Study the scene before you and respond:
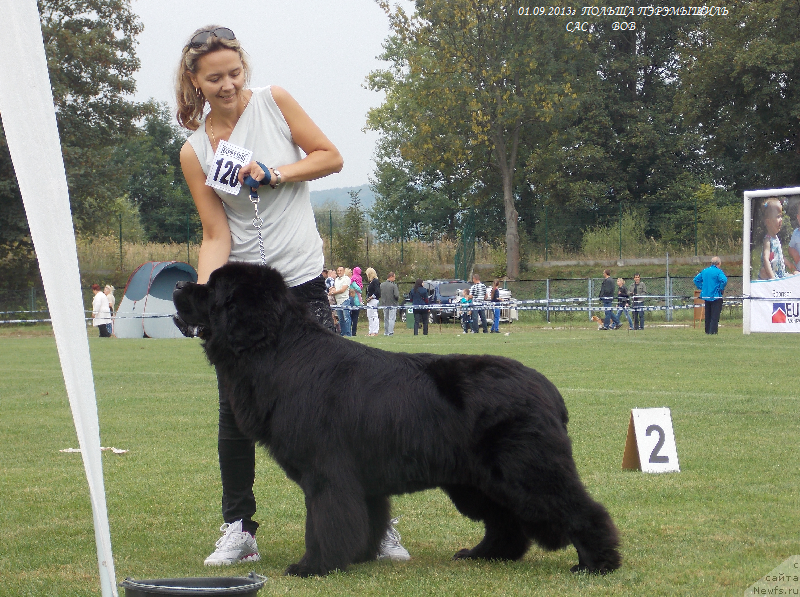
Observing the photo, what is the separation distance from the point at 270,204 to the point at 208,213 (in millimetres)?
284

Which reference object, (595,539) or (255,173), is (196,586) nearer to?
(595,539)

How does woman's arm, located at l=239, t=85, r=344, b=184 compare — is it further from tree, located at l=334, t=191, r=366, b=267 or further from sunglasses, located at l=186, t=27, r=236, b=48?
tree, located at l=334, t=191, r=366, b=267

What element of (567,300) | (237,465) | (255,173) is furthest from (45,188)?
(567,300)

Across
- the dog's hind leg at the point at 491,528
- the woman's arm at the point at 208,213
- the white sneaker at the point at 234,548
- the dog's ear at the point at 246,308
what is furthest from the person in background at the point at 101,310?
the dog's hind leg at the point at 491,528

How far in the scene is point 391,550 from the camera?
12.5 ft

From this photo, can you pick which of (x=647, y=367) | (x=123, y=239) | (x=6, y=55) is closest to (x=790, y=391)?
(x=647, y=367)

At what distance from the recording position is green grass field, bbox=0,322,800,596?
342cm

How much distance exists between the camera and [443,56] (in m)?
40.3

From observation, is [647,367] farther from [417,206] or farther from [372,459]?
[417,206]

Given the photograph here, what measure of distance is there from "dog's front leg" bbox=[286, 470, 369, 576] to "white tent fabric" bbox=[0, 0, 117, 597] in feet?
3.56

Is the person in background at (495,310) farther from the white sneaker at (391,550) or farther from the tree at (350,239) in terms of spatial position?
the white sneaker at (391,550)

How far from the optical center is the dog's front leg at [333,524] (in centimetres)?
342

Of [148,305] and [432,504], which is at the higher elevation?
[148,305]

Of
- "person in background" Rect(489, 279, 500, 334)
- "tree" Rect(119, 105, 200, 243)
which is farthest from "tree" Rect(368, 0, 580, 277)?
"tree" Rect(119, 105, 200, 243)
